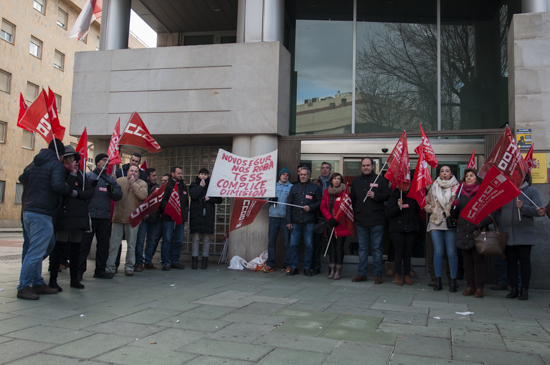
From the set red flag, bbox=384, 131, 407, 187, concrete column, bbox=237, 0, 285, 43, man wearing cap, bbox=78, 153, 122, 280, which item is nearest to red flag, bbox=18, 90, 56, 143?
man wearing cap, bbox=78, 153, 122, 280

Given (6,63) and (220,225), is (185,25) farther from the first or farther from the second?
(6,63)

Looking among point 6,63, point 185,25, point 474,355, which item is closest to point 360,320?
point 474,355

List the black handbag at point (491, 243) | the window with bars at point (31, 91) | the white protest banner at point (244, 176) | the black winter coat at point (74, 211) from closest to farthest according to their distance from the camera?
the black winter coat at point (74, 211) < the black handbag at point (491, 243) < the white protest banner at point (244, 176) < the window with bars at point (31, 91)

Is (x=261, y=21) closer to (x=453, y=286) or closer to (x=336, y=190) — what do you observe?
(x=336, y=190)

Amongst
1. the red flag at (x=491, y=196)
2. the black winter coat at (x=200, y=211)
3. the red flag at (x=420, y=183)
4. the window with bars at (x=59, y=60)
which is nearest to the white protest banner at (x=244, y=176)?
the black winter coat at (x=200, y=211)

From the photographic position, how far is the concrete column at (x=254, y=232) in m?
9.87

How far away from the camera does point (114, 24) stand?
1156 cm

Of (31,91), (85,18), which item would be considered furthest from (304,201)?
(31,91)

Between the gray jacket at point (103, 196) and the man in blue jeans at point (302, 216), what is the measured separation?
3.25 m

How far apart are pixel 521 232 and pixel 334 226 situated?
3.14 metres

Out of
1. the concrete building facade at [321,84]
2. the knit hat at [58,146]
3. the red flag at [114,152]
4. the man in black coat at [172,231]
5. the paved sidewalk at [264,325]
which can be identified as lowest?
the paved sidewalk at [264,325]

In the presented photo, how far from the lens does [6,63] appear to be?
31594mm

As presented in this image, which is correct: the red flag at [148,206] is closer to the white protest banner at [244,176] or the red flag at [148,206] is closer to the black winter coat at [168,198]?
the black winter coat at [168,198]

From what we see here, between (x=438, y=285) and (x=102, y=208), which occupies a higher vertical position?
(x=102, y=208)
